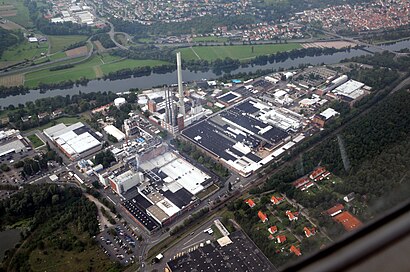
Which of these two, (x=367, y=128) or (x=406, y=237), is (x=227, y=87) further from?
(x=406, y=237)

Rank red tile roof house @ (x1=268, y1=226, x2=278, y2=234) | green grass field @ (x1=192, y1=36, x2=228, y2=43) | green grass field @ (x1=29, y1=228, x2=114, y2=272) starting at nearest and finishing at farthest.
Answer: green grass field @ (x1=29, y1=228, x2=114, y2=272) < red tile roof house @ (x1=268, y1=226, x2=278, y2=234) < green grass field @ (x1=192, y1=36, x2=228, y2=43)

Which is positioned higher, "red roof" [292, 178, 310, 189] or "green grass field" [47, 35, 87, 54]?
"green grass field" [47, 35, 87, 54]

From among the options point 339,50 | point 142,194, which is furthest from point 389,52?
point 142,194

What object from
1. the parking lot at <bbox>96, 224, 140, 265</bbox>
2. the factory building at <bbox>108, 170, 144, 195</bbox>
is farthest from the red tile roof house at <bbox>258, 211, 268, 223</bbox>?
the factory building at <bbox>108, 170, 144, 195</bbox>

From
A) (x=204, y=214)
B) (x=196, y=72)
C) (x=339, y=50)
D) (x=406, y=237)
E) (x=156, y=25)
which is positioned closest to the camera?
(x=406, y=237)

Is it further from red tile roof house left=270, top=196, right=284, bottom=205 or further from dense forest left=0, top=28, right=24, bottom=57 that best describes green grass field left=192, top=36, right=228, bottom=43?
red tile roof house left=270, top=196, right=284, bottom=205

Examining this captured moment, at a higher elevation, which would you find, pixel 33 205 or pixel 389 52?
pixel 389 52

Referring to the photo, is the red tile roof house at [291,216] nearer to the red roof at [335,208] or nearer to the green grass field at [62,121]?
the red roof at [335,208]

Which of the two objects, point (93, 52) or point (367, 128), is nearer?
point (367, 128)
